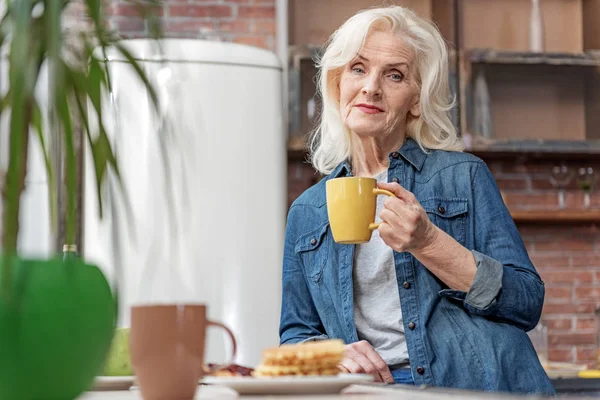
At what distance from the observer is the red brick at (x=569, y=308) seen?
3754 millimetres

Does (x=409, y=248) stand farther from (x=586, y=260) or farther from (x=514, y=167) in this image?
(x=586, y=260)

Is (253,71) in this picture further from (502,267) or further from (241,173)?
(502,267)

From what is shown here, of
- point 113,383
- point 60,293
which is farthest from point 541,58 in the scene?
point 60,293

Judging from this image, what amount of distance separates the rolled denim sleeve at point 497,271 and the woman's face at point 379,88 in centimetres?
20

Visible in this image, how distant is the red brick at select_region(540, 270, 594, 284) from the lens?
378cm

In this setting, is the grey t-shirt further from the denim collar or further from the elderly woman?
the denim collar

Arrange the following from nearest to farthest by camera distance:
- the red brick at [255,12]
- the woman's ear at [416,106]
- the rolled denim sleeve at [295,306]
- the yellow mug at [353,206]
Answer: the yellow mug at [353,206] → the rolled denim sleeve at [295,306] → the woman's ear at [416,106] → the red brick at [255,12]

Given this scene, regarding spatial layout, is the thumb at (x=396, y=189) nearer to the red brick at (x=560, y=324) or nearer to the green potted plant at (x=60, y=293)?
the green potted plant at (x=60, y=293)

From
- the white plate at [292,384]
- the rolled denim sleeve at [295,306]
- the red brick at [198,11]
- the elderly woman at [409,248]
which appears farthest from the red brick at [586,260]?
the white plate at [292,384]

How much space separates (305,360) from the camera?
2.93 feet

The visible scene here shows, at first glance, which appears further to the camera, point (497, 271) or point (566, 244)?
point (566, 244)

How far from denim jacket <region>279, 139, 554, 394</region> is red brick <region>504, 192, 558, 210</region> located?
2095 mm

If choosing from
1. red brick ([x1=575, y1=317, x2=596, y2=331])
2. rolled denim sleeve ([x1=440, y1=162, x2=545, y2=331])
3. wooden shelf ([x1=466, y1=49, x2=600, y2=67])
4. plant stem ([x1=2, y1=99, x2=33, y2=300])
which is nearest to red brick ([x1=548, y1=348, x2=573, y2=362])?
red brick ([x1=575, y1=317, x2=596, y2=331])

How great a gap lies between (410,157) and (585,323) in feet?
7.58
